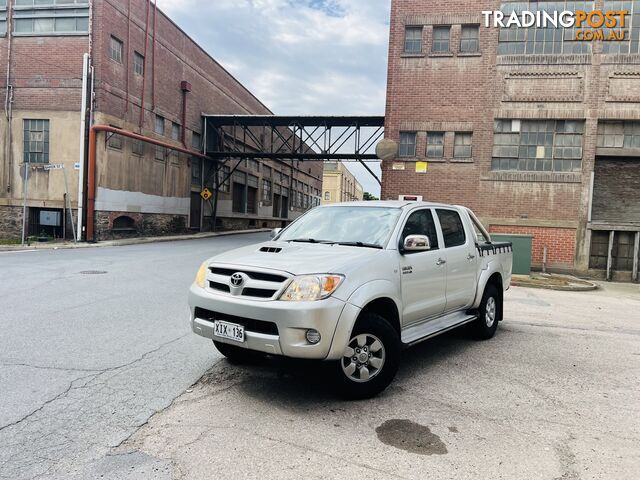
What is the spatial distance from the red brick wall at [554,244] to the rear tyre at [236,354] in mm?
14960

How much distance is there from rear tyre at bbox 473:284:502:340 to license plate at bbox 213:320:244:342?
11.8 feet

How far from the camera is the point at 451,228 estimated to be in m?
5.96

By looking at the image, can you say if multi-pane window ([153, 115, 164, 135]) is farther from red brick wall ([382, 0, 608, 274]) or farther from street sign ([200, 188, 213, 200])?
red brick wall ([382, 0, 608, 274])

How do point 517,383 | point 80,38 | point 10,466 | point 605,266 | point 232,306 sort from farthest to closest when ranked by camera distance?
point 80,38, point 605,266, point 517,383, point 232,306, point 10,466

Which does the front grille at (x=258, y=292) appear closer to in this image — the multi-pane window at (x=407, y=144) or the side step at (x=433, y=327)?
the side step at (x=433, y=327)

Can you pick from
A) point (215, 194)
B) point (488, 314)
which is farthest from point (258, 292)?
point (215, 194)

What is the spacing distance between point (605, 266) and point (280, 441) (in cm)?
1732

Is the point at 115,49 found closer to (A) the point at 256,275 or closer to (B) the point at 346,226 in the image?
(B) the point at 346,226

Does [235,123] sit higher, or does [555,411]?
[235,123]

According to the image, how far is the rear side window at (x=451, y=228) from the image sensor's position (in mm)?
5789

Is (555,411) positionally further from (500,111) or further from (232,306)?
(500,111)

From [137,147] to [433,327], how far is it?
23529 mm

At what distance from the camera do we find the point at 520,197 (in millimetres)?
17578

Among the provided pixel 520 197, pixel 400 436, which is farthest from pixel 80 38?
pixel 400 436
